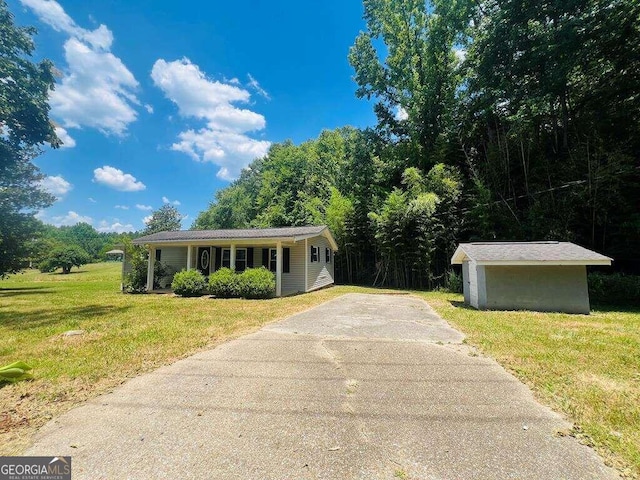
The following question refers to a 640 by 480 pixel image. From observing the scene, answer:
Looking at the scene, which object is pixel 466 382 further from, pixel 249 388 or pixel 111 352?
pixel 111 352

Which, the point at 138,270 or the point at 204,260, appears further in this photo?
the point at 204,260

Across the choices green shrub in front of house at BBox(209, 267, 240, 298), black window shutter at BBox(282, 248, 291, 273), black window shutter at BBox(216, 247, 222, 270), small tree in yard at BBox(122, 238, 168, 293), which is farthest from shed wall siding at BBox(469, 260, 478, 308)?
small tree in yard at BBox(122, 238, 168, 293)

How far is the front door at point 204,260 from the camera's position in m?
14.7

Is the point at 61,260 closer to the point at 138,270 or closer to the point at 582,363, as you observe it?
the point at 138,270

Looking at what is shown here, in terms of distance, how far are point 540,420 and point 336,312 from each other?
5825 millimetres

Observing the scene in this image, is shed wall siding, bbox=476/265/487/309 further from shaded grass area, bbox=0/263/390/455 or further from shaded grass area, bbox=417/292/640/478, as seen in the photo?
shaded grass area, bbox=0/263/390/455

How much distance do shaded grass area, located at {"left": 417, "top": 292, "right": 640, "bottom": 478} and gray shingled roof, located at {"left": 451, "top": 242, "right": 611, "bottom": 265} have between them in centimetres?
143

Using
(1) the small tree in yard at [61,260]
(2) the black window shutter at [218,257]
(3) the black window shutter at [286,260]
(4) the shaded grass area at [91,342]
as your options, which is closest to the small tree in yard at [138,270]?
(2) the black window shutter at [218,257]

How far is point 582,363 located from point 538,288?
5150mm

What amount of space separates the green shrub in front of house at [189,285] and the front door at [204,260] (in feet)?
7.98

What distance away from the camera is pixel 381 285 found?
638 inches

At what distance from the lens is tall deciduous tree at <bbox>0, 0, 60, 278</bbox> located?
13.0 m

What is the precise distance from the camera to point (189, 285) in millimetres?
11938

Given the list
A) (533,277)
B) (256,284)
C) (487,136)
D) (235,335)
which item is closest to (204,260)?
(256,284)
